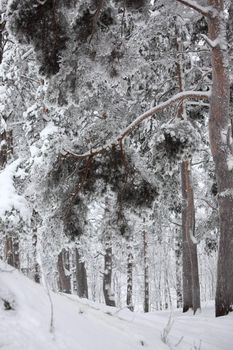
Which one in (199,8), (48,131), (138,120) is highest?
(199,8)

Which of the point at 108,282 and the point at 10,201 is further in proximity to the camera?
the point at 108,282

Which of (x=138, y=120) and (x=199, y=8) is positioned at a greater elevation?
(x=199, y=8)

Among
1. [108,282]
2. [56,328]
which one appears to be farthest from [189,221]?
[56,328]

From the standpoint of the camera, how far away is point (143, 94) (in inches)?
428

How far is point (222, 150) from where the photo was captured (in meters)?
6.98

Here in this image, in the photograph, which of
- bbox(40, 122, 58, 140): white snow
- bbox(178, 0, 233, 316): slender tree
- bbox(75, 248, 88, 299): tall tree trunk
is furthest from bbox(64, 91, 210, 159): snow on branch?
bbox(75, 248, 88, 299): tall tree trunk

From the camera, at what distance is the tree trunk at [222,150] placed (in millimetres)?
6848

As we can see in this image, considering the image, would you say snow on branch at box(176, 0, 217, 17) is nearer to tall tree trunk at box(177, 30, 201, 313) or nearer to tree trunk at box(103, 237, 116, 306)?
tall tree trunk at box(177, 30, 201, 313)

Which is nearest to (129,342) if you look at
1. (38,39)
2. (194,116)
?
(38,39)

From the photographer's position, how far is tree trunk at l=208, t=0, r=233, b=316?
22.5ft

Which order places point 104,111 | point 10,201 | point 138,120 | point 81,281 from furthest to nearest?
point 81,281
point 104,111
point 10,201
point 138,120

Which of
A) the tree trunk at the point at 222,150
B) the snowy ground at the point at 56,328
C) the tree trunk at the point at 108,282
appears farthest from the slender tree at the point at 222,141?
the tree trunk at the point at 108,282

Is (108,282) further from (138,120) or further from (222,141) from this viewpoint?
(222,141)

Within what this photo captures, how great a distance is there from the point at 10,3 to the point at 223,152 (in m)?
4.31
